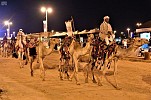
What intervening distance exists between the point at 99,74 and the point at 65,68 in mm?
1740

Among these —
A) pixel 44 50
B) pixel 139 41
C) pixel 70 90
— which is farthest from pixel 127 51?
pixel 44 50

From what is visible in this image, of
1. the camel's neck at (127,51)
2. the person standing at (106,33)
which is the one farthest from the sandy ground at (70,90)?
the person standing at (106,33)

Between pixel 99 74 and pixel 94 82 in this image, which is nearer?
pixel 94 82

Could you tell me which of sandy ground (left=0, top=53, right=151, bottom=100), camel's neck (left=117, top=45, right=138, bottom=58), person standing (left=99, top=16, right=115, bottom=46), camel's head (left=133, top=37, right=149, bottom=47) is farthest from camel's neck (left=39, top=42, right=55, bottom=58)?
camel's head (left=133, top=37, right=149, bottom=47)

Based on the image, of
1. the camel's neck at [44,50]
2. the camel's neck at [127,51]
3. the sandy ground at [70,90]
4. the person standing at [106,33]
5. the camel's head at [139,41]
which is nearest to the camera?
the sandy ground at [70,90]

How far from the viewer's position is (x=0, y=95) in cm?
1174

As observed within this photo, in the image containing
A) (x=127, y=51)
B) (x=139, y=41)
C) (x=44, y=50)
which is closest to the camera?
(x=139, y=41)

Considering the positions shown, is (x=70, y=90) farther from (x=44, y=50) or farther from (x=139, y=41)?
(x=44, y=50)

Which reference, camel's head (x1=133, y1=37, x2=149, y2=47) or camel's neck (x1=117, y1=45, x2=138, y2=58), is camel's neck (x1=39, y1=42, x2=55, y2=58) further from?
camel's head (x1=133, y1=37, x2=149, y2=47)

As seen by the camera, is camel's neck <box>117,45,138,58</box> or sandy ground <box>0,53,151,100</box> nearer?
sandy ground <box>0,53,151,100</box>

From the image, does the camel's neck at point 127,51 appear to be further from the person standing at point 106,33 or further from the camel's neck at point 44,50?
the camel's neck at point 44,50

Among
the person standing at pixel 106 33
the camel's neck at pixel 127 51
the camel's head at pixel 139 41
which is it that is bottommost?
the camel's neck at pixel 127 51

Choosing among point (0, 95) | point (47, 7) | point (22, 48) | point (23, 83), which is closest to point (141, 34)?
point (47, 7)

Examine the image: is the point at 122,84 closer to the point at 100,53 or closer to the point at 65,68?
the point at 100,53
